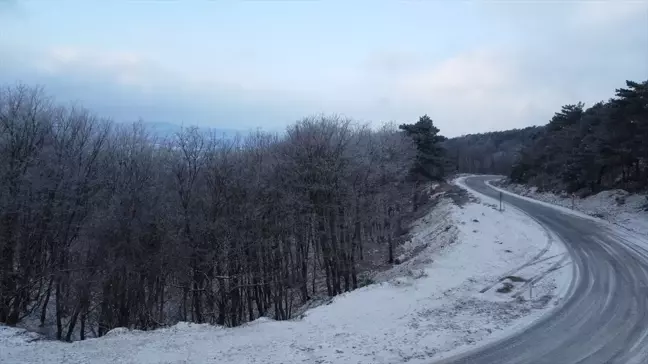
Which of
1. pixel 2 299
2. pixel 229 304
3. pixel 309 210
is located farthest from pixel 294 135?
pixel 2 299

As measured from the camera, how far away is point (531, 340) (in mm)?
11977

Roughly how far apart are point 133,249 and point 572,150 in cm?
4358

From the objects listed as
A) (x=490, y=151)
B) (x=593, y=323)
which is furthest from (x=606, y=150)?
(x=490, y=151)

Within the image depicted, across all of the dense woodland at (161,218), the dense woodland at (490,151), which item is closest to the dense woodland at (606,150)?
the dense woodland at (161,218)

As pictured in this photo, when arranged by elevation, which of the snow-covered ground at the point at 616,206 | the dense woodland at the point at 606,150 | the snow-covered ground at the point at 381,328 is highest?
the dense woodland at the point at 606,150

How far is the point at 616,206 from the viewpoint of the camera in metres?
35.4

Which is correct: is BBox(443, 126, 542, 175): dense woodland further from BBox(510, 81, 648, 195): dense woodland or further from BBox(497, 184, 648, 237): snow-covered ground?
BBox(497, 184, 648, 237): snow-covered ground

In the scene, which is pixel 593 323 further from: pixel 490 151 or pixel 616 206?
pixel 490 151

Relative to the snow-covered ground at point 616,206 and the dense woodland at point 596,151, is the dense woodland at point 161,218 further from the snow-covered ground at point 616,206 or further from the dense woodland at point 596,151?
the dense woodland at point 596,151

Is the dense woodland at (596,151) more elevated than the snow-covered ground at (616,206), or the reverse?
the dense woodland at (596,151)

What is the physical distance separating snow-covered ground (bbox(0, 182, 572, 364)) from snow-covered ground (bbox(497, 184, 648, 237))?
498 inches

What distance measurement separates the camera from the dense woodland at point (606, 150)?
36.1 metres

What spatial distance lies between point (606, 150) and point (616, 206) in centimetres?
581

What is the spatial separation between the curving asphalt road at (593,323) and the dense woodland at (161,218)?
526 inches
